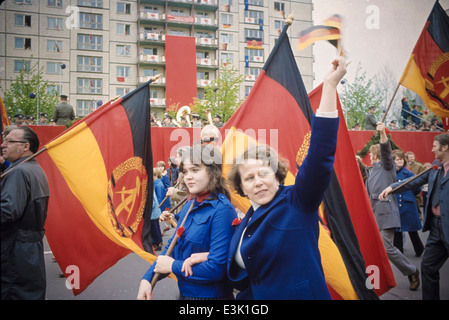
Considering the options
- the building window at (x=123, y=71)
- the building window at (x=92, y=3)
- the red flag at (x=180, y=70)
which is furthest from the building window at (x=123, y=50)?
the red flag at (x=180, y=70)

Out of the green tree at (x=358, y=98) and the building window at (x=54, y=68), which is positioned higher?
the building window at (x=54, y=68)

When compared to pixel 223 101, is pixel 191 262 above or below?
below

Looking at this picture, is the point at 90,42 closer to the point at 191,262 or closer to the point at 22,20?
the point at 22,20

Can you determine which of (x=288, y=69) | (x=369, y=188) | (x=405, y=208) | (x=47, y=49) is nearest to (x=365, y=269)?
(x=288, y=69)

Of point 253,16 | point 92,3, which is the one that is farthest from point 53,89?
point 253,16

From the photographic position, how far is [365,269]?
116 inches

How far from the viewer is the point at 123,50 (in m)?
37.7

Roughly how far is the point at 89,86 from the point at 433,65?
36.9 m

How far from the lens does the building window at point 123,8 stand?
3638cm

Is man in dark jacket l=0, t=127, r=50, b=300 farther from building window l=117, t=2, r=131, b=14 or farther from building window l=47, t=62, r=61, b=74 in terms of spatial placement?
building window l=117, t=2, r=131, b=14

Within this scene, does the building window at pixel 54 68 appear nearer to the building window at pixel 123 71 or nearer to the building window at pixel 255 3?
the building window at pixel 123 71

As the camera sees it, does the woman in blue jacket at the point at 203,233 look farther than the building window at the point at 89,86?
No

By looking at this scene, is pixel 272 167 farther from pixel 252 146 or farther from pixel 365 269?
pixel 365 269

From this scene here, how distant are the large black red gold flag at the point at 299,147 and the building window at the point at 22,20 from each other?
37672mm
